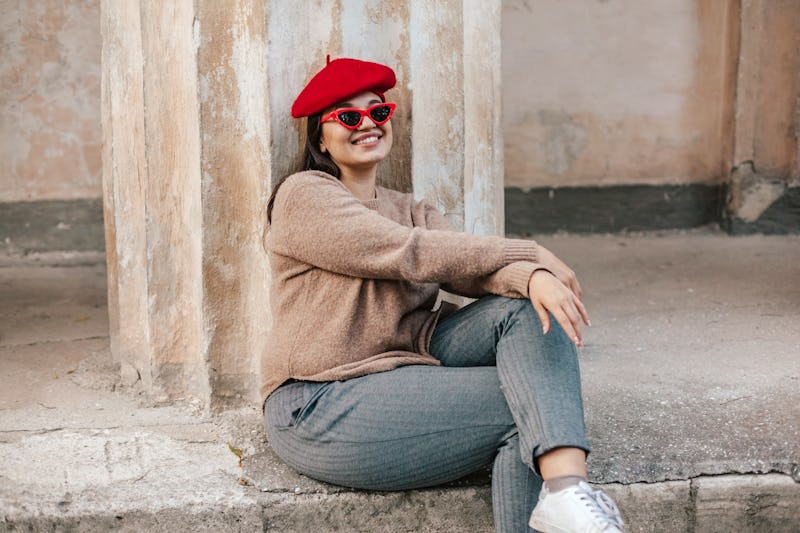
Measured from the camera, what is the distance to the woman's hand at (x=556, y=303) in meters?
2.47

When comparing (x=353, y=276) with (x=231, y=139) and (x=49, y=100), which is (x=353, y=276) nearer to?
(x=231, y=139)

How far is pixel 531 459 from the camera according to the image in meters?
2.41

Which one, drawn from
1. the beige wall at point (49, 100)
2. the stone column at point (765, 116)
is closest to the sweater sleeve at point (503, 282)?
the beige wall at point (49, 100)

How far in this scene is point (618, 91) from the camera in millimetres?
7418

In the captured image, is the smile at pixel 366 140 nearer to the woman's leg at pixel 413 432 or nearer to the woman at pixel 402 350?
the woman at pixel 402 350

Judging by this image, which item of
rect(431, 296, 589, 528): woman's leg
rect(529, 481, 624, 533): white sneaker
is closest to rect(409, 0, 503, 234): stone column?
rect(431, 296, 589, 528): woman's leg

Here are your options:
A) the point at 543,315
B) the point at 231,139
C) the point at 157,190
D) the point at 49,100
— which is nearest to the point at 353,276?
the point at 543,315

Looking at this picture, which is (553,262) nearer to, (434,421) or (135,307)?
(434,421)

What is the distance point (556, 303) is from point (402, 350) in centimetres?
55

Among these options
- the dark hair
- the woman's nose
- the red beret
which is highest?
the red beret

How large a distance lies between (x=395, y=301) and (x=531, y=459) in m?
0.62

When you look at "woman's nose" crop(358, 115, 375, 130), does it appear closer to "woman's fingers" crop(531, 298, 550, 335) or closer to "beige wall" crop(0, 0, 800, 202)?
"woman's fingers" crop(531, 298, 550, 335)

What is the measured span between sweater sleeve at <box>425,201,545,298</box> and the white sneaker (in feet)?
1.75

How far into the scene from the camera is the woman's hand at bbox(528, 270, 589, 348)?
2.47 meters
